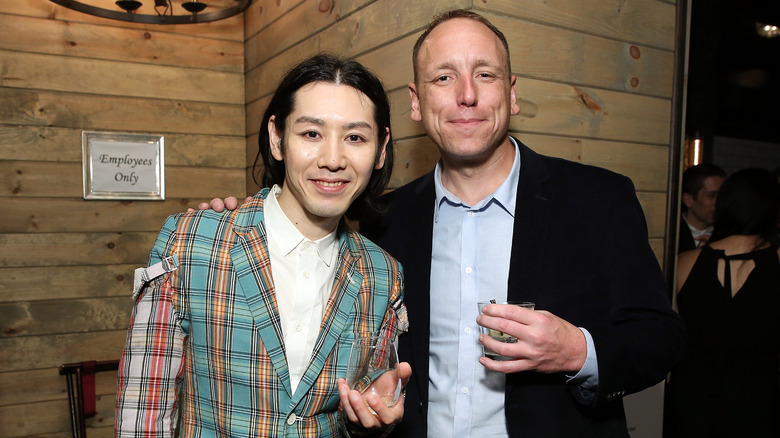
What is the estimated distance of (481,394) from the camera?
155 centimetres

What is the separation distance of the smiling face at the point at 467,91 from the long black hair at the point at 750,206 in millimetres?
1948

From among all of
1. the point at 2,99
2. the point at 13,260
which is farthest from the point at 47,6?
the point at 13,260

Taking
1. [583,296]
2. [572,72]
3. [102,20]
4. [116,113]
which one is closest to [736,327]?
[572,72]

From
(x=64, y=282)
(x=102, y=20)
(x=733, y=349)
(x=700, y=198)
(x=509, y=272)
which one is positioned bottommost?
(x=733, y=349)

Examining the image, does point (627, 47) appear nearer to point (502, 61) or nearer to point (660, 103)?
point (660, 103)

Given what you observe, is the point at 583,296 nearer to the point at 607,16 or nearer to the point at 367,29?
the point at 607,16

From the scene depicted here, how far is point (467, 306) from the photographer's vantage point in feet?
5.30

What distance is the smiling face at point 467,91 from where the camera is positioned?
1.62m

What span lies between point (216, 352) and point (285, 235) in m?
0.35

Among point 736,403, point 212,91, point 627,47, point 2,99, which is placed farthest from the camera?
point 212,91

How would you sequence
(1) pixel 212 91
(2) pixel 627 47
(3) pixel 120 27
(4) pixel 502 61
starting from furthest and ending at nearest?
1. (1) pixel 212 91
2. (3) pixel 120 27
3. (2) pixel 627 47
4. (4) pixel 502 61

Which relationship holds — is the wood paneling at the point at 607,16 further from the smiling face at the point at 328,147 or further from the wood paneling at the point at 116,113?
the wood paneling at the point at 116,113

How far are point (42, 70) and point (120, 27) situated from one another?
1.62 feet

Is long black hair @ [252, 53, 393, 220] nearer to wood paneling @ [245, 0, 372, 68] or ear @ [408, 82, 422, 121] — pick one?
ear @ [408, 82, 422, 121]
